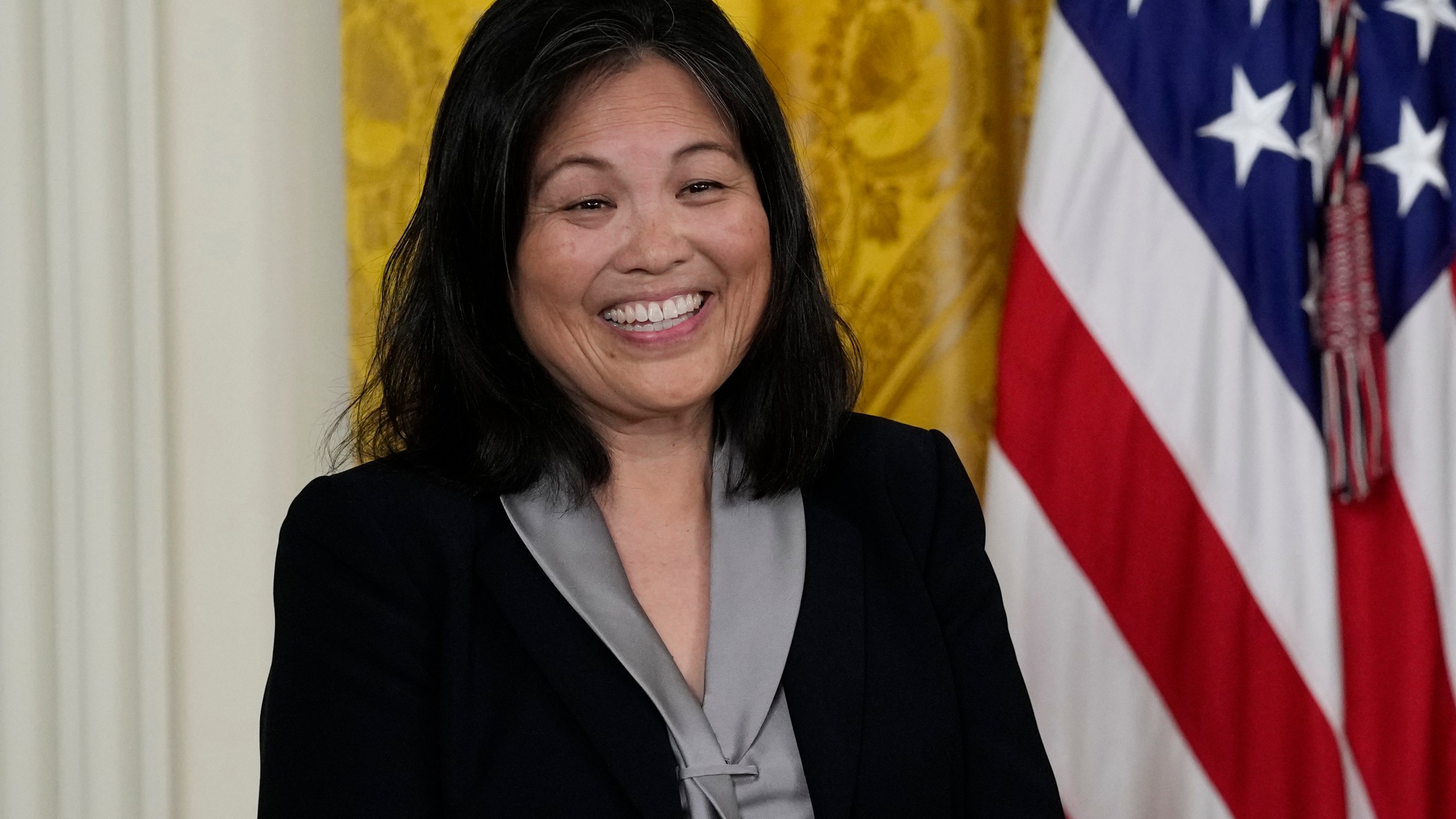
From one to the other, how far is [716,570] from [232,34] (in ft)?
4.28

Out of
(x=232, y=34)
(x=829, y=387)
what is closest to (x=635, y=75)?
(x=829, y=387)

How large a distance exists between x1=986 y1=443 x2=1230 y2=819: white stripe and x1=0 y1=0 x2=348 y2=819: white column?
108cm

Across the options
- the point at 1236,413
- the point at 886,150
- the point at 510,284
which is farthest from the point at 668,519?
the point at 886,150

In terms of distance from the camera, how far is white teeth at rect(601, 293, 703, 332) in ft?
4.40

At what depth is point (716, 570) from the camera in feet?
4.41

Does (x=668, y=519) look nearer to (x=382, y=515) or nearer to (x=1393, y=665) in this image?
(x=382, y=515)

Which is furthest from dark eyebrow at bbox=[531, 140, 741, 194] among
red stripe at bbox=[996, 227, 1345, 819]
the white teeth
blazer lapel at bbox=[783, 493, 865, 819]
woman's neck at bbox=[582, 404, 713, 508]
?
red stripe at bbox=[996, 227, 1345, 819]

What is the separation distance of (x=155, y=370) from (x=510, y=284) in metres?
0.93

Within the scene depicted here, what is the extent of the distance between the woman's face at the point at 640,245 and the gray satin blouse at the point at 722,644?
5.9 inches

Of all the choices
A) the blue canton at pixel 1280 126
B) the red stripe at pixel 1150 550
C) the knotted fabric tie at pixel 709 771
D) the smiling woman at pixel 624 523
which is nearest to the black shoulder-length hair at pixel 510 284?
the smiling woman at pixel 624 523

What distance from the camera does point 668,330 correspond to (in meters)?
1.36

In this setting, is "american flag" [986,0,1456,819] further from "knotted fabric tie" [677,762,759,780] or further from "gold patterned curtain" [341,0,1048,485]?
"knotted fabric tie" [677,762,759,780]

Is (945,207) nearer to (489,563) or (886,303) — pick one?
(886,303)

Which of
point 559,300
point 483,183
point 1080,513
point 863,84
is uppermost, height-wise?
point 863,84
